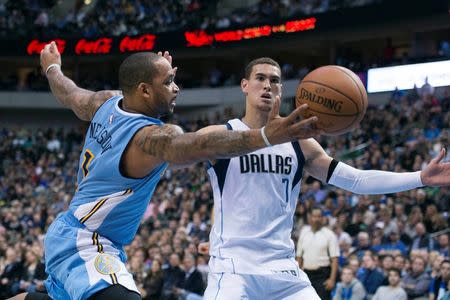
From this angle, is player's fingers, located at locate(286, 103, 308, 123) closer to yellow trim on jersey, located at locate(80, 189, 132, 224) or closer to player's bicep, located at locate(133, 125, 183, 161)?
player's bicep, located at locate(133, 125, 183, 161)

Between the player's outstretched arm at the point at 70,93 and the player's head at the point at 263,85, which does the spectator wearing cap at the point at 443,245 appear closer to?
the player's head at the point at 263,85

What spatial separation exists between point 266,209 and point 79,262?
1.41 metres

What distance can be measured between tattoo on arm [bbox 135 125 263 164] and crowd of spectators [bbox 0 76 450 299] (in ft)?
20.3

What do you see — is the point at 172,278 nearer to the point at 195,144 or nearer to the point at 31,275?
the point at 31,275

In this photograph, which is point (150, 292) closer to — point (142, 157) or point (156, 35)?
point (142, 157)

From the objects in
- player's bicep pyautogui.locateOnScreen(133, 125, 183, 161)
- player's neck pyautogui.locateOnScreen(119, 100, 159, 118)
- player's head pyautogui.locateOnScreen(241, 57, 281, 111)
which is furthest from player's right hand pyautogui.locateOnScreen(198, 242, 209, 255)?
player's bicep pyautogui.locateOnScreen(133, 125, 183, 161)

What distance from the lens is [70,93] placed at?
17.5 ft

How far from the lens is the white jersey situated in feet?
16.5

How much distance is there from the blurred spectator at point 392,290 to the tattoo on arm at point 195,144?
6.26 m

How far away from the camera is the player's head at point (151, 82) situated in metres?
4.32

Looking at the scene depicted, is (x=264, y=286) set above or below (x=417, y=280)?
above

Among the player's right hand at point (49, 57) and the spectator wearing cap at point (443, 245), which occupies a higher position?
the player's right hand at point (49, 57)

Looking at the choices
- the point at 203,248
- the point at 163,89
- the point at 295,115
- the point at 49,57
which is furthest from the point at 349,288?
the point at 295,115

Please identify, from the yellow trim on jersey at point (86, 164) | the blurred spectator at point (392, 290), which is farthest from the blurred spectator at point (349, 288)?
the yellow trim on jersey at point (86, 164)
